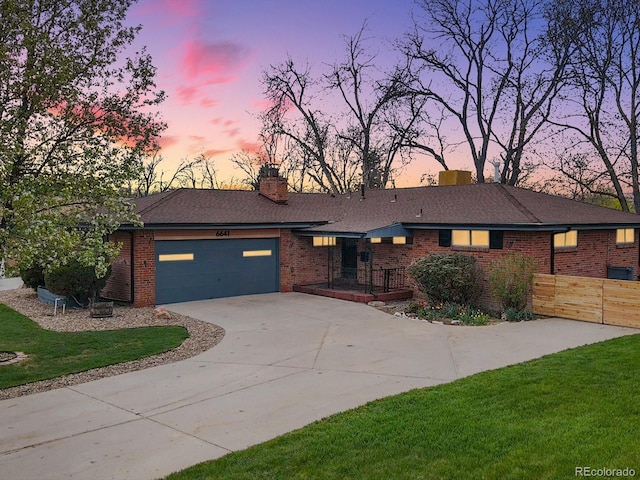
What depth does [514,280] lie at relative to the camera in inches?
564

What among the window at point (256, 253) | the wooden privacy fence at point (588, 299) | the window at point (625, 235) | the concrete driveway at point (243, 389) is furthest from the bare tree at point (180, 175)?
the wooden privacy fence at point (588, 299)

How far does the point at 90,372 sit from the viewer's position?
30.0ft

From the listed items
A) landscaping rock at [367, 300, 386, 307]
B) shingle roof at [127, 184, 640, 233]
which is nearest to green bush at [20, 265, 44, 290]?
shingle roof at [127, 184, 640, 233]

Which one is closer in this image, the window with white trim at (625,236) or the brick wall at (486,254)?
the brick wall at (486,254)

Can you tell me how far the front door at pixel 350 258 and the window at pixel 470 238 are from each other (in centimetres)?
466

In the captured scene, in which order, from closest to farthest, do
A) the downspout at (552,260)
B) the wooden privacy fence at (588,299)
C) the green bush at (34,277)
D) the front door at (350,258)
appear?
the wooden privacy fence at (588,299), the downspout at (552,260), the green bush at (34,277), the front door at (350,258)

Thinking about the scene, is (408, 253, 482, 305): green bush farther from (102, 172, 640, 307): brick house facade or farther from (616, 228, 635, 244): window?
(616, 228, 635, 244): window

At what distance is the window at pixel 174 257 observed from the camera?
16495 mm

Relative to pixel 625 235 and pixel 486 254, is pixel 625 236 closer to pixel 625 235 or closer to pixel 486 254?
pixel 625 235

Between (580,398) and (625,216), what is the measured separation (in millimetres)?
14473

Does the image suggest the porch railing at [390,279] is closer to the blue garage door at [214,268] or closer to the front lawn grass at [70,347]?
the blue garage door at [214,268]

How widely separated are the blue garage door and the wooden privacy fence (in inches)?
354

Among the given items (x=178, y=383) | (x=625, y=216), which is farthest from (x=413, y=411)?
(x=625, y=216)

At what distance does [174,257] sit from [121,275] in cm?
173
